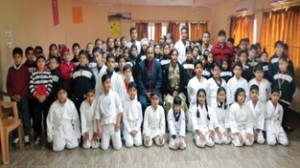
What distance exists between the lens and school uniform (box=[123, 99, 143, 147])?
370cm

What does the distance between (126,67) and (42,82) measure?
1216 millimetres

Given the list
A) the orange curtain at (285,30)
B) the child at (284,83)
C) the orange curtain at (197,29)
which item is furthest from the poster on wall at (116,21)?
the child at (284,83)

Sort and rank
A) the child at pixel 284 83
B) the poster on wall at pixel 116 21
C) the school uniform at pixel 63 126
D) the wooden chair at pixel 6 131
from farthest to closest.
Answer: the poster on wall at pixel 116 21 → the child at pixel 284 83 → the school uniform at pixel 63 126 → the wooden chair at pixel 6 131

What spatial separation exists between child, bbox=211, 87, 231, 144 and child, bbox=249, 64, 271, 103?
0.62m

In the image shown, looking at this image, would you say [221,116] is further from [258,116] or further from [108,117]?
[108,117]

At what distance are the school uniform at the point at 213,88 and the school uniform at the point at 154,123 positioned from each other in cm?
92

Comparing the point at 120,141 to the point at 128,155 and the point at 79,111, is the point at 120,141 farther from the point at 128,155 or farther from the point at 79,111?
the point at 79,111

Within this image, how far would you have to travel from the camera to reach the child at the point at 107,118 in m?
3.58

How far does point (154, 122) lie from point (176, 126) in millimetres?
327

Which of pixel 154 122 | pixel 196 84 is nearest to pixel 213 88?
pixel 196 84

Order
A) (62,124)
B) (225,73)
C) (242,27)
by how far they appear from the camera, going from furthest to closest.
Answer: (242,27) < (225,73) < (62,124)

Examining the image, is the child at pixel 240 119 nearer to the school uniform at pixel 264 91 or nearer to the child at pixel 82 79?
the school uniform at pixel 264 91

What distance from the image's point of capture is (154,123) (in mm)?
3756

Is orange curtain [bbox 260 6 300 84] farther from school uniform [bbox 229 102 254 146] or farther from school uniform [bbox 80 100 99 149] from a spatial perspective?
school uniform [bbox 80 100 99 149]
